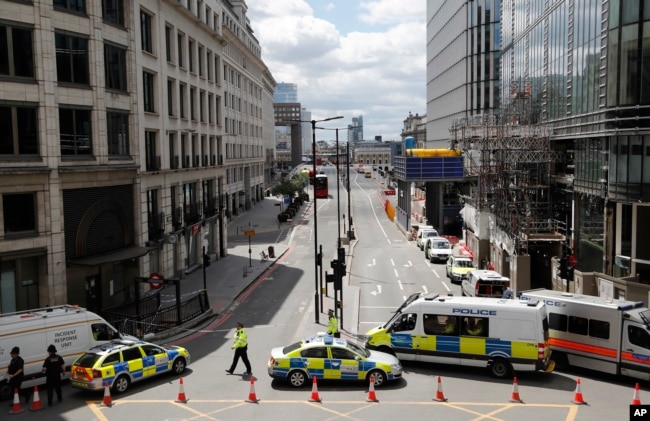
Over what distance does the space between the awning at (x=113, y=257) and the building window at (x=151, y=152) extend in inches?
242

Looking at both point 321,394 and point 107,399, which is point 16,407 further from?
point 321,394

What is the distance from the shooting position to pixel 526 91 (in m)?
47.6

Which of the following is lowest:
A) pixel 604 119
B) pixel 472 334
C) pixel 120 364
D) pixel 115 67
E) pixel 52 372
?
pixel 120 364

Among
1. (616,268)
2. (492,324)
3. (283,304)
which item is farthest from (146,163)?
(616,268)

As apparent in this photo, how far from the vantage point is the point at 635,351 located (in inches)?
817

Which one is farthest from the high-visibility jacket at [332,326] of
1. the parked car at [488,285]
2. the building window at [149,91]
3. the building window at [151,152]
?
the building window at [149,91]

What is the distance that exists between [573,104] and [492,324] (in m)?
19.9

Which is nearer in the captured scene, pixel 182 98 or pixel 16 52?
pixel 16 52

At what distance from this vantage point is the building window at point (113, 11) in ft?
107

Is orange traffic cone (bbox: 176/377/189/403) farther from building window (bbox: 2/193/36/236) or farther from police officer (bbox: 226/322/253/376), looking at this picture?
building window (bbox: 2/193/36/236)

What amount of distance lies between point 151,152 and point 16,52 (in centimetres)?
1260

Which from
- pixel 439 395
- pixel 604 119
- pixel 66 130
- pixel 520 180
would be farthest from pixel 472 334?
pixel 520 180

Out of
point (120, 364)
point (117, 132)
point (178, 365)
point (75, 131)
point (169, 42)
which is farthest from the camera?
point (169, 42)

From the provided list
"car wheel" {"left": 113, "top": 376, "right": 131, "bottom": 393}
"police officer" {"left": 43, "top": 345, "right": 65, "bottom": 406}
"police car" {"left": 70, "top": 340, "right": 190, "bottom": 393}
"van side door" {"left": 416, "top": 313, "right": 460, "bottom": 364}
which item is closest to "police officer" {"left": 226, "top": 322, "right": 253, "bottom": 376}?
"police car" {"left": 70, "top": 340, "right": 190, "bottom": 393}
